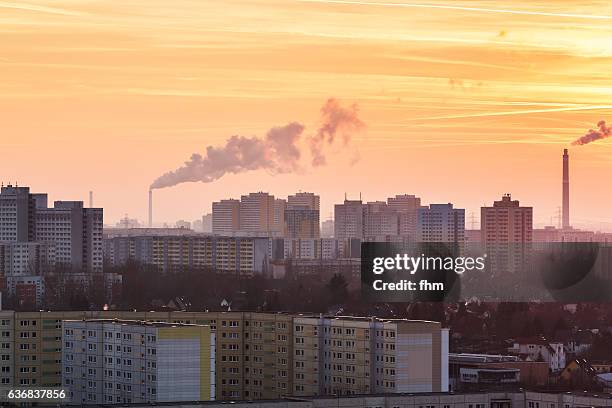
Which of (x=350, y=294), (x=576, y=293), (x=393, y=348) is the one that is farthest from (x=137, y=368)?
(x=350, y=294)

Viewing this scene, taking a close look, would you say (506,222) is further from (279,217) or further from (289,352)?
(289,352)

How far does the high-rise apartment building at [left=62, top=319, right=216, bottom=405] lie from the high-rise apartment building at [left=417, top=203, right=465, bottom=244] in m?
44.9

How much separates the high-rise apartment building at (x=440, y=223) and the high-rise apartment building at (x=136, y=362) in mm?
44924

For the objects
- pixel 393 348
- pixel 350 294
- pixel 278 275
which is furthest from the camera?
pixel 278 275

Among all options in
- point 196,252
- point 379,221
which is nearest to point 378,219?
point 379,221

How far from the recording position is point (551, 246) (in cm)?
4203

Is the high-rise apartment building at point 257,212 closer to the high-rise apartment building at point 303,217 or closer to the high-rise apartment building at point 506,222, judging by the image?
the high-rise apartment building at point 303,217

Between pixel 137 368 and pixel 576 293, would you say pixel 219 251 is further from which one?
pixel 137 368

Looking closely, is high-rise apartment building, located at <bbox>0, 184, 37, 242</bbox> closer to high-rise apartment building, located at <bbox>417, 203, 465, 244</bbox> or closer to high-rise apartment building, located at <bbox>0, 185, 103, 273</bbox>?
high-rise apartment building, located at <bbox>0, 185, 103, 273</bbox>

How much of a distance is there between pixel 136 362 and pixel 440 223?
5222 centimetres

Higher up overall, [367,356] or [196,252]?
[196,252]

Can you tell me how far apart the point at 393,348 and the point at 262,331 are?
3388 mm

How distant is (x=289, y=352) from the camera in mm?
28438

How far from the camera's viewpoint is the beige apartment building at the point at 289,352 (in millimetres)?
26000
